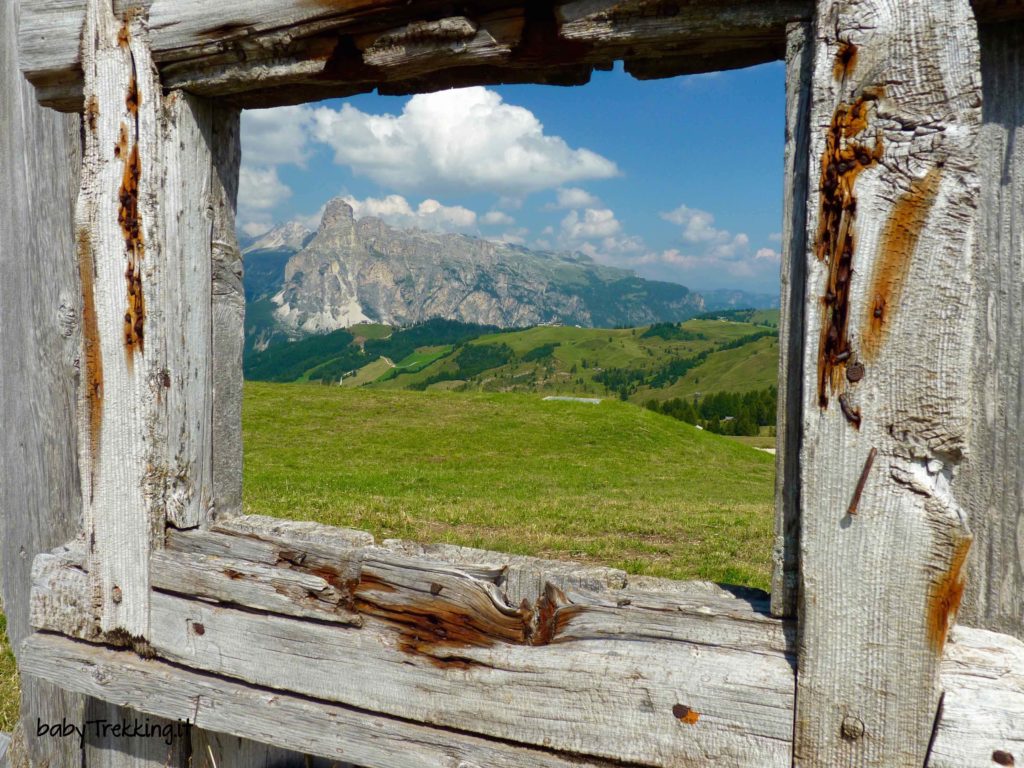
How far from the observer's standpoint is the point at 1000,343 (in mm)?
2066

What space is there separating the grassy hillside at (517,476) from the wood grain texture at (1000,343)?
576cm

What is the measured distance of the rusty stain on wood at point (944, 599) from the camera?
188 centimetres

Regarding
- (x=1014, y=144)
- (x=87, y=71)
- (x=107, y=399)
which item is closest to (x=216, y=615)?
(x=107, y=399)

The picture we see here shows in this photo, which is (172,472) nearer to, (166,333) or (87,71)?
(166,333)

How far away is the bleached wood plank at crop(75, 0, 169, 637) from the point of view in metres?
2.72

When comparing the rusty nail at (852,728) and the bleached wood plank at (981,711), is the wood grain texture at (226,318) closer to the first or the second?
the rusty nail at (852,728)

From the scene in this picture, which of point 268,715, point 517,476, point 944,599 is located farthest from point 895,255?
point 517,476

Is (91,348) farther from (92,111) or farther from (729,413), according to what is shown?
(729,413)

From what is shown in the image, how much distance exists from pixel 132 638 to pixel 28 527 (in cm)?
138

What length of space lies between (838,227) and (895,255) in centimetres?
16

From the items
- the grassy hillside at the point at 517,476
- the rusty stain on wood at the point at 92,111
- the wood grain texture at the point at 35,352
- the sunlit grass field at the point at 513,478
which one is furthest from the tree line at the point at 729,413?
the rusty stain on wood at the point at 92,111

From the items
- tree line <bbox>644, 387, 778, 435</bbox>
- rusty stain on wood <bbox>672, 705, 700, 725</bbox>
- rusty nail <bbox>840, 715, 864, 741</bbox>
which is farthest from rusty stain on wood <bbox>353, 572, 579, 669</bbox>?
tree line <bbox>644, 387, 778, 435</bbox>

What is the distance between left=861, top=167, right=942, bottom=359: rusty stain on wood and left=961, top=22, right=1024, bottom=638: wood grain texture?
1.07 ft

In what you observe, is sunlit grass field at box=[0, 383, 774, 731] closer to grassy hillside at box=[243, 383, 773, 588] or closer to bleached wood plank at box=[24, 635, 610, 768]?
grassy hillside at box=[243, 383, 773, 588]
